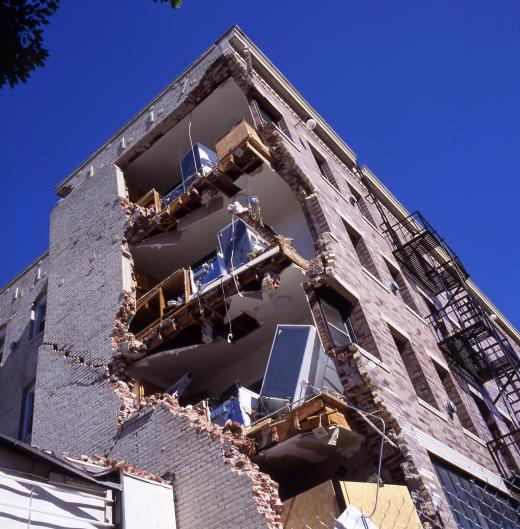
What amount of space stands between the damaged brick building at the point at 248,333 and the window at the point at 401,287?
3.6 inches

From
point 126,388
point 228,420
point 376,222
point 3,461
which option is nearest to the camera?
point 3,461

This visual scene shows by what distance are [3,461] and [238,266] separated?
262 inches

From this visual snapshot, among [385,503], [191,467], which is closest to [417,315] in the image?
[385,503]

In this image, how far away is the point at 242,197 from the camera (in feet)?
51.1

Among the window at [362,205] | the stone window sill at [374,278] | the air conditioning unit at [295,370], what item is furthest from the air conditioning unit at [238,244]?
the window at [362,205]

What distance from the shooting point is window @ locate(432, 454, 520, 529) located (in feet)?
36.0

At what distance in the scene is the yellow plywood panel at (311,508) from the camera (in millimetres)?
8609

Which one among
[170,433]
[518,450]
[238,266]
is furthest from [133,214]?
[518,450]

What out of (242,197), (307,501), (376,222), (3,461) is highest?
(376,222)

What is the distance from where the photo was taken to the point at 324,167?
19.3m

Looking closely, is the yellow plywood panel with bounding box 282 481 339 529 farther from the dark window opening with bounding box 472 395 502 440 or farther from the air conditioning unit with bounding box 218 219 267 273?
the dark window opening with bounding box 472 395 502 440

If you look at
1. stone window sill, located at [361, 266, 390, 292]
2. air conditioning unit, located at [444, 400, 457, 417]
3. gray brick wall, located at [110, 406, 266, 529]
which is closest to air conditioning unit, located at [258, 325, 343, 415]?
gray brick wall, located at [110, 406, 266, 529]

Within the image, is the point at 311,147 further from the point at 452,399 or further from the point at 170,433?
the point at 170,433

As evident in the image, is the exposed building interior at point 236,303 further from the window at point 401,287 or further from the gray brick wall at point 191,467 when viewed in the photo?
the window at point 401,287
